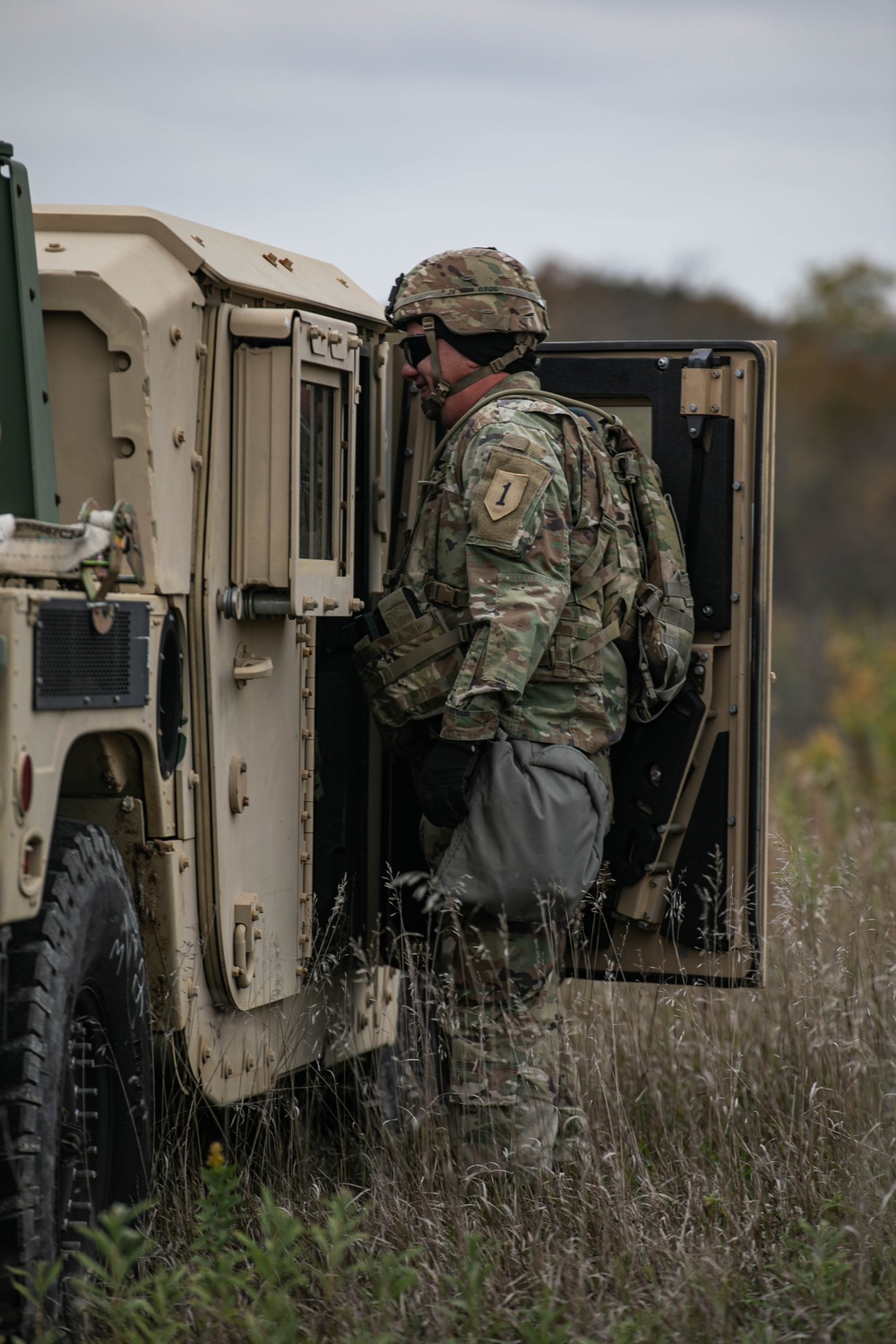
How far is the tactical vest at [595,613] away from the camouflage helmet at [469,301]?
0.19 meters

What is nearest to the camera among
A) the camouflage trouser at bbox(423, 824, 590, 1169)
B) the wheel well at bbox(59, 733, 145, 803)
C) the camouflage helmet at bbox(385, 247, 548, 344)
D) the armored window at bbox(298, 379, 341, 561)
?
the wheel well at bbox(59, 733, 145, 803)

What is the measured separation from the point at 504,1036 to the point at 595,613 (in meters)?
1.07

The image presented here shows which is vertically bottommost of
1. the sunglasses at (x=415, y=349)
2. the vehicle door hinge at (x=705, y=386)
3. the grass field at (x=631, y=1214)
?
the grass field at (x=631, y=1214)

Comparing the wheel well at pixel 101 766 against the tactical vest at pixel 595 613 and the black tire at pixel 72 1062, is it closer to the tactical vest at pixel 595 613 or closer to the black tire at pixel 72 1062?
the black tire at pixel 72 1062

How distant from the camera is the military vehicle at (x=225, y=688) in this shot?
2.88m

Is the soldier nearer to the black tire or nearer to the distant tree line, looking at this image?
the black tire

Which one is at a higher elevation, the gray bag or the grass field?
the gray bag

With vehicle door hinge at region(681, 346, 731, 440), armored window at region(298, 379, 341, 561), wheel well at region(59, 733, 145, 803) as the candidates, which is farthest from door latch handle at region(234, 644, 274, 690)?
vehicle door hinge at region(681, 346, 731, 440)

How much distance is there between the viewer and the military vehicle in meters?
2.88

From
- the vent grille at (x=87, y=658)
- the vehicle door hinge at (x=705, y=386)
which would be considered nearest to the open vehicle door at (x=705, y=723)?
the vehicle door hinge at (x=705, y=386)

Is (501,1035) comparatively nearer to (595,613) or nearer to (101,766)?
(595,613)

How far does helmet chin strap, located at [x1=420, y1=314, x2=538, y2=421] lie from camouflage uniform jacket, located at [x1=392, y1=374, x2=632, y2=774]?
0.08 metres

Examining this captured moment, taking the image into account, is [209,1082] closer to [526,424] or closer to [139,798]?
[139,798]

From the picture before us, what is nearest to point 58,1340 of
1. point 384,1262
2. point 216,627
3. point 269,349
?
point 384,1262
